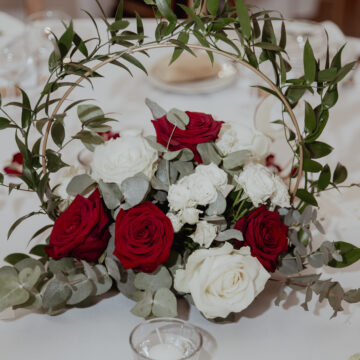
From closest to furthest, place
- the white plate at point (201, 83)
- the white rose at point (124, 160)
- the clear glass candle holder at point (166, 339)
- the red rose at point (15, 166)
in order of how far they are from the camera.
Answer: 1. the clear glass candle holder at point (166, 339)
2. the white rose at point (124, 160)
3. the red rose at point (15, 166)
4. the white plate at point (201, 83)

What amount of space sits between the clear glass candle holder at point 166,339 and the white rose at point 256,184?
0.23 meters

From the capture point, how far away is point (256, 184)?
89 centimetres

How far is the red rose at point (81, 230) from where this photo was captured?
2.79 feet

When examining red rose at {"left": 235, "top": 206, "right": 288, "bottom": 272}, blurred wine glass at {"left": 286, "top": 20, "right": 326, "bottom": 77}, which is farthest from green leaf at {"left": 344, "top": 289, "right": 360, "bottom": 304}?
blurred wine glass at {"left": 286, "top": 20, "right": 326, "bottom": 77}

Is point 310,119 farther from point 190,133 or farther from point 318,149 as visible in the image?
point 190,133

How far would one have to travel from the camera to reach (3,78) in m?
1.73

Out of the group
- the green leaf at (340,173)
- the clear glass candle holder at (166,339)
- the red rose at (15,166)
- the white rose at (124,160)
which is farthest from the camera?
the red rose at (15,166)

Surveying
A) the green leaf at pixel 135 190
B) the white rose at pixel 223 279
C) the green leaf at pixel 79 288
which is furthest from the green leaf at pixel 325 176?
the green leaf at pixel 79 288

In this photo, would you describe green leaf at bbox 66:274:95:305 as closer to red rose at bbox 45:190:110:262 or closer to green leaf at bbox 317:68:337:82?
red rose at bbox 45:190:110:262

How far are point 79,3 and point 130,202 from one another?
3971 mm

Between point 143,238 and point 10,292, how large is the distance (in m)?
0.22

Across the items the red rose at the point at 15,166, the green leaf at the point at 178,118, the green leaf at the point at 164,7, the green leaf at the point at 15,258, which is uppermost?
the green leaf at the point at 164,7

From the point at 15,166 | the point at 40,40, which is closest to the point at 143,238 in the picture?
the point at 15,166

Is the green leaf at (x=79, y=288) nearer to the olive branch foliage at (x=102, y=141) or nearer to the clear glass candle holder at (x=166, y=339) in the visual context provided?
the olive branch foliage at (x=102, y=141)
